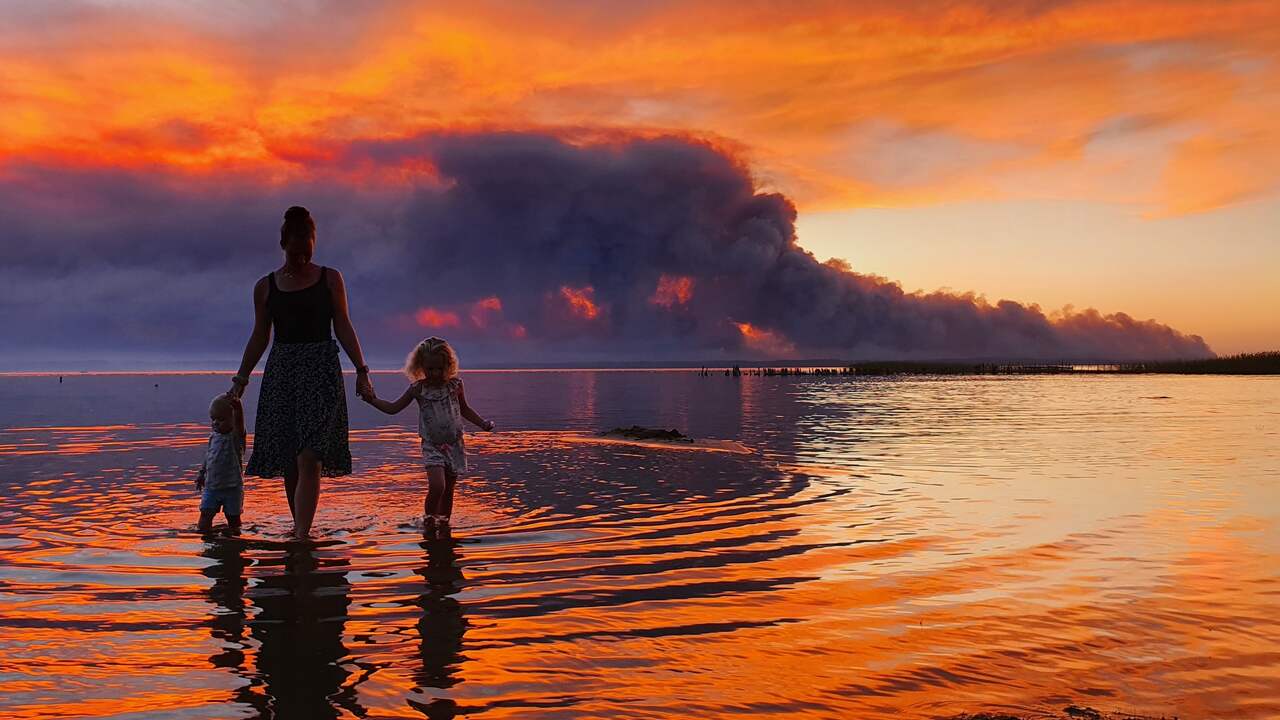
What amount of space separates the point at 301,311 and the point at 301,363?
565 millimetres

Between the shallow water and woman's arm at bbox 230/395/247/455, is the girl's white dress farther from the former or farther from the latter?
woman's arm at bbox 230/395/247/455

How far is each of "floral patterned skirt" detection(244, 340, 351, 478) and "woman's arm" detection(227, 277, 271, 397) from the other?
15 cm

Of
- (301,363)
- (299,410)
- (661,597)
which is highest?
(301,363)

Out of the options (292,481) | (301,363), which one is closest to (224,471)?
(292,481)

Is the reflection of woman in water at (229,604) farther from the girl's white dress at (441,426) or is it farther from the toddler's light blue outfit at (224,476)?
the girl's white dress at (441,426)

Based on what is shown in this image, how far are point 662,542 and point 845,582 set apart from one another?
8.73ft

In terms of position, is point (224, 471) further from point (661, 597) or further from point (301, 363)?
point (661, 597)

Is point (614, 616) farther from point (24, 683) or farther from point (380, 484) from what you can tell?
point (380, 484)

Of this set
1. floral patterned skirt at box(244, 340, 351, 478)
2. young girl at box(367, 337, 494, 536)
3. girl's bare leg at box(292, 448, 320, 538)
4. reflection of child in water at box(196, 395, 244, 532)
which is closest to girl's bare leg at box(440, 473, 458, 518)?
young girl at box(367, 337, 494, 536)

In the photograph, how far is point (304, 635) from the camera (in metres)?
6.32

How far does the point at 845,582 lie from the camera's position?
26.9 feet

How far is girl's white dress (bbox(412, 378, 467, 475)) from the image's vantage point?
11.5 meters

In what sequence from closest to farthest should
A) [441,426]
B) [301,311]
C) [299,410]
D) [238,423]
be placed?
[301,311]
[299,410]
[238,423]
[441,426]

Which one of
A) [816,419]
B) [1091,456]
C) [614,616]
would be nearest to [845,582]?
[614,616]
